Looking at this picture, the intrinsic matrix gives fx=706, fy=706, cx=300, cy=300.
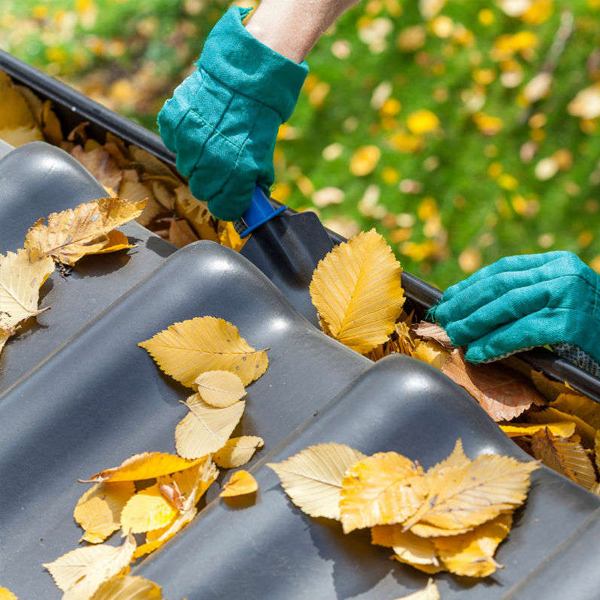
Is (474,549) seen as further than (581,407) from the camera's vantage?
No

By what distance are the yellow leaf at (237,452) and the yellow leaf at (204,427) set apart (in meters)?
0.02

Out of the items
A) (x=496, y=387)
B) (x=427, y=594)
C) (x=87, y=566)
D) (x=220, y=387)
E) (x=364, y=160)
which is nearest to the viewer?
(x=427, y=594)


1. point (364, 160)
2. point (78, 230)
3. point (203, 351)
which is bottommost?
point (364, 160)

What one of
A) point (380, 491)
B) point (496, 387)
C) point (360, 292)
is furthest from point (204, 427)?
point (496, 387)

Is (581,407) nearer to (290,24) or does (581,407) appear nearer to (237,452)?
(237,452)

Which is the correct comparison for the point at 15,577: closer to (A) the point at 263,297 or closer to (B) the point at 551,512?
(A) the point at 263,297

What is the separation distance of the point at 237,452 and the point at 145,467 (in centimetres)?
13

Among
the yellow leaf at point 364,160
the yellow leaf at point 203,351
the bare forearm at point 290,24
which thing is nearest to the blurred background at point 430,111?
the yellow leaf at point 364,160

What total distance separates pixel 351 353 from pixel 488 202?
5.08 feet

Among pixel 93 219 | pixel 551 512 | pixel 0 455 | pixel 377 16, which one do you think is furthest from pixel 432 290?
pixel 377 16

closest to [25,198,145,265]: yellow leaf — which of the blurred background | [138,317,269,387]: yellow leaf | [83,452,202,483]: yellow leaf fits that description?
[138,317,269,387]: yellow leaf

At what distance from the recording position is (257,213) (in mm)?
1387

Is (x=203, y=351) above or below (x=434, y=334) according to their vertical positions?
above

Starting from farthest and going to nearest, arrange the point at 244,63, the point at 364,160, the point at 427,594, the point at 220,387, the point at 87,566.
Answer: the point at 364,160 → the point at 244,63 → the point at 220,387 → the point at 87,566 → the point at 427,594
